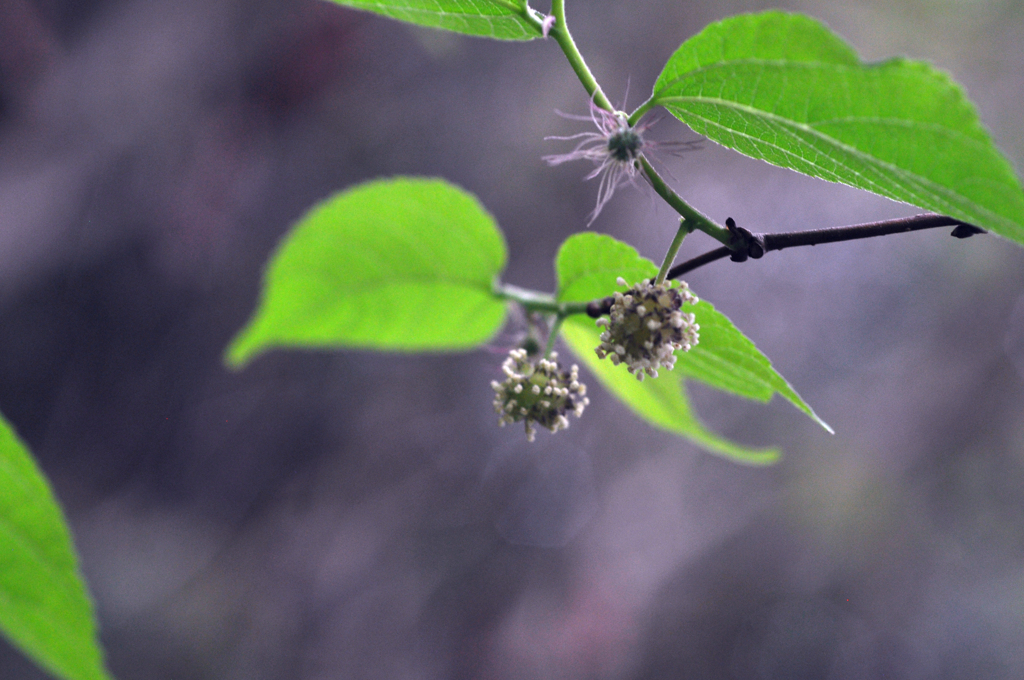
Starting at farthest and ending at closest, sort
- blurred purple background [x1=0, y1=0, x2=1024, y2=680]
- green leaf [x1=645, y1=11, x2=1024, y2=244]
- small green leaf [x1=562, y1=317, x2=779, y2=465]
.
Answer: blurred purple background [x1=0, y1=0, x2=1024, y2=680] → small green leaf [x1=562, y1=317, x2=779, y2=465] → green leaf [x1=645, y1=11, x2=1024, y2=244]

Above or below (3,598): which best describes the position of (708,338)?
above

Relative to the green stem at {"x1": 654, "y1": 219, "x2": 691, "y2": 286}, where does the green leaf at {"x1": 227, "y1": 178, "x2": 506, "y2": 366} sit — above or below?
below

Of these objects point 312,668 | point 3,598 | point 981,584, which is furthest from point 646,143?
point 981,584

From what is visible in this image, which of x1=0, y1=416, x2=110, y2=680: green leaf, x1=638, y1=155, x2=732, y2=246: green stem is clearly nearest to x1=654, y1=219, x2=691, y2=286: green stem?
x1=638, y1=155, x2=732, y2=246: green stem

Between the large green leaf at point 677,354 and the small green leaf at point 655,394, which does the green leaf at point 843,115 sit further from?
the small green leaf at point 655,394

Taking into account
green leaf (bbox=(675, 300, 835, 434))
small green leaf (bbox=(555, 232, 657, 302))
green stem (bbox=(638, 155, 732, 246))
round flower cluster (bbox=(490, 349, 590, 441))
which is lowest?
round flower cluster (bbox=(490, 349, 590, 441))

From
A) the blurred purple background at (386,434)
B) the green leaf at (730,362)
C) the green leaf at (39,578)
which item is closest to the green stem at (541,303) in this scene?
the green leaf at (730,362)

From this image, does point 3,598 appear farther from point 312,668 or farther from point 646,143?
point 312,668

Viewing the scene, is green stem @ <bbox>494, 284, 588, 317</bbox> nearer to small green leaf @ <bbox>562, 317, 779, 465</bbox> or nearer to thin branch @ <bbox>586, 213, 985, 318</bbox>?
small green leaf @ <bbox>562, 317, 779, 465</bbox>
